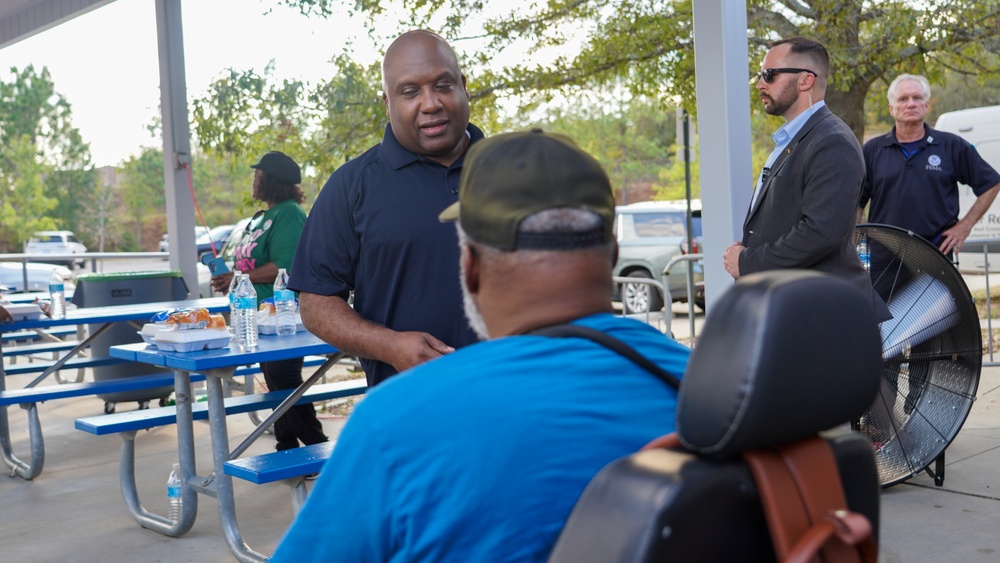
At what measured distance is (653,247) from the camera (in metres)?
15.2

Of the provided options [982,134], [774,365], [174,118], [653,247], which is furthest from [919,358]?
[653,247]

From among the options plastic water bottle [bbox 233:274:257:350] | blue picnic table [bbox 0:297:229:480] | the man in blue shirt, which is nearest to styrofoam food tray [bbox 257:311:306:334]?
plastic water bottle [bbox 233:274:257:350]

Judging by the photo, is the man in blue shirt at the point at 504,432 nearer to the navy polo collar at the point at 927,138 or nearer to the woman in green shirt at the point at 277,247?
the woman in green shirt at the point at 277,247

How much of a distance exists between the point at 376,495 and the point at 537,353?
0.25m

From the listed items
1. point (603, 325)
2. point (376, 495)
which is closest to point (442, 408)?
point (376, 495)

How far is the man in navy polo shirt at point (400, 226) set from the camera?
113 inches

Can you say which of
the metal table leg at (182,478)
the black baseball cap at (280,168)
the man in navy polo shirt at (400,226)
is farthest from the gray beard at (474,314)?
the black baseball cap at (280,168)

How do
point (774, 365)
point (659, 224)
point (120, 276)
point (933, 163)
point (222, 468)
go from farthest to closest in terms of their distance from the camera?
point (659, 224) < point (120, 276) < point (933, 163) < point (222, 468) < point (774, 365)

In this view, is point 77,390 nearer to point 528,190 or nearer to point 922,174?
point 922,174

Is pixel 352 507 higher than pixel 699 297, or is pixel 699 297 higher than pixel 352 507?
pixel 352 507

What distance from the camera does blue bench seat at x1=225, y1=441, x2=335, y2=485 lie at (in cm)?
372

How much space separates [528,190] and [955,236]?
15.8 ft

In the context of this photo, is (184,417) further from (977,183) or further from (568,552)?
(977,183)

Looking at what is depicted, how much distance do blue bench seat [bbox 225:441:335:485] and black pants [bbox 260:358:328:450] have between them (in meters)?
1.55
